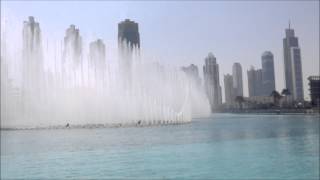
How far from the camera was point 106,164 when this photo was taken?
23.5 meters

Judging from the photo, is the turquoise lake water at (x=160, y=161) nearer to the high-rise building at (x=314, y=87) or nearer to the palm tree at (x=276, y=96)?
the high-rise building at (x=314, y=87)

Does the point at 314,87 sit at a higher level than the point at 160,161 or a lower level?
higher

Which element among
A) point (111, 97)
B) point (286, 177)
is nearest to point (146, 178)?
point (286, 177)

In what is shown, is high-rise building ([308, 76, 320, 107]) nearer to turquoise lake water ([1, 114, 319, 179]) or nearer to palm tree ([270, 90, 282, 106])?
palm tree ([270, 90, 282, 106])

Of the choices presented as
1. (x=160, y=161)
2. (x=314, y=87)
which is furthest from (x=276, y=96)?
(x=160, y=161)

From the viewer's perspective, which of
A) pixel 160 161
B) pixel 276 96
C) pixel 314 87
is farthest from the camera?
pixel 276 96

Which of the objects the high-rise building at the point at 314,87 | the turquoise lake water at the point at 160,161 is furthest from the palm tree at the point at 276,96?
the turquoise lake water at the point at 160,161

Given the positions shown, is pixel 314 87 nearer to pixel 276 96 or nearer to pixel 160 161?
pixel 276 96

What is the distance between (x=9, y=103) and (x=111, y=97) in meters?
13.3

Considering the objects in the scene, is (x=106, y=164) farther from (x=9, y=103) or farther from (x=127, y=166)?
(x=9, y=103)

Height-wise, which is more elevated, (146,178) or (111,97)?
(111,97)

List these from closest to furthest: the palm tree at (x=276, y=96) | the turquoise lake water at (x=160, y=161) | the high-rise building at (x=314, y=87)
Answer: the turquoise lake water at (x=160, y=161) → the high-rise building at (x=314, y=87) → the palm tree at (x=276, y=96)

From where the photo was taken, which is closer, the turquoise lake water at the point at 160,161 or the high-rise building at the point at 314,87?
the turquoise lake water at the point at 160,161

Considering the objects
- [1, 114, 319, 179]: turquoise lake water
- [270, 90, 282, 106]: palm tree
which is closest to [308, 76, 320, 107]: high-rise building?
[270, 90, 282, 106]: palm tree
